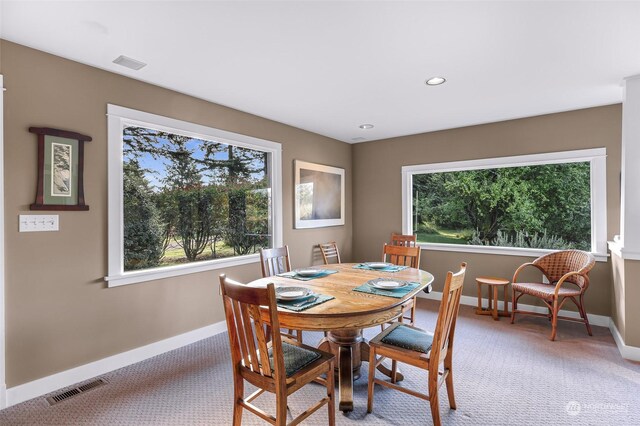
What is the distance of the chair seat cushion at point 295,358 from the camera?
5.75 ft

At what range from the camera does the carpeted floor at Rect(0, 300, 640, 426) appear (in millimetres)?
2096

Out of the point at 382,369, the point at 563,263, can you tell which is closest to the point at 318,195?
the point at 382,369

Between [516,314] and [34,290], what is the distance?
16.0ft

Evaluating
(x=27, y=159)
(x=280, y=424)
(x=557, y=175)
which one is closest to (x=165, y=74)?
(x=27, y=159)

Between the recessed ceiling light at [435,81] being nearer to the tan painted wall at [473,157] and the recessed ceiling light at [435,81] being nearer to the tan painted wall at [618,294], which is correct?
the tan painted wall at [473,157]

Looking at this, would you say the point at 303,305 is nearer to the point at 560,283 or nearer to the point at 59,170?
the point at 59,170

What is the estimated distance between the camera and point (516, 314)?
405cm

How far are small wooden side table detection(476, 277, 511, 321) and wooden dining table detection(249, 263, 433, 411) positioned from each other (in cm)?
162

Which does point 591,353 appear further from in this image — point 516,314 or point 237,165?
point 237,165

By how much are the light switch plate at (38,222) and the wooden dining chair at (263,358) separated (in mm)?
1635

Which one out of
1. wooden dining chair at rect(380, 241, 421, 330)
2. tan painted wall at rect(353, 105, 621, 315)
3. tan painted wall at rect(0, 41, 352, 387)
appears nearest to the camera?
tan painted wall at rect(0, 41, 352, 387)

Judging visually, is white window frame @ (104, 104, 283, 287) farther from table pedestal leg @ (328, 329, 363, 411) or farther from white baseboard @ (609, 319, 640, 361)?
white baseboard @ (609, 319, 640, 361)

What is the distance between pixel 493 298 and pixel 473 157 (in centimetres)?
190

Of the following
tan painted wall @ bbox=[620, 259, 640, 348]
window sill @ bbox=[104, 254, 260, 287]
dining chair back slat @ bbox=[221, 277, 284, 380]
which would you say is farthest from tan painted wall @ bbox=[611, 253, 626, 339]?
window sill @ bbox=[104, 254, 260, 287]
